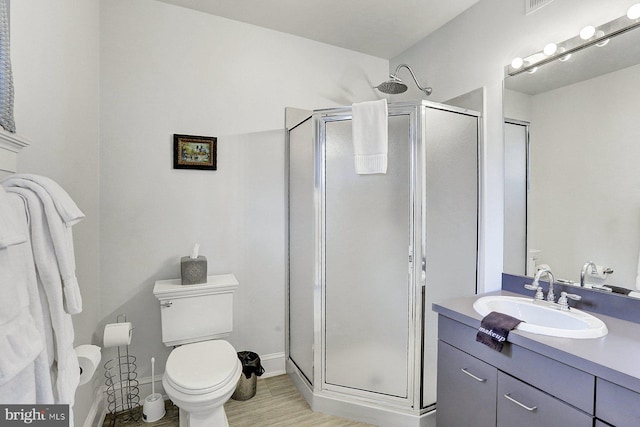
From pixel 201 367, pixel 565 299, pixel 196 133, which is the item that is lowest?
pixel 201 367

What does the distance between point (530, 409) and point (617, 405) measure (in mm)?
285

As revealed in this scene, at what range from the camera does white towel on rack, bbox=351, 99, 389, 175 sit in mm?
1833

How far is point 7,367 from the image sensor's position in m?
0.63

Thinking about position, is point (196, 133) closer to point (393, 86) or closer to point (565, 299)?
point (393, 86)

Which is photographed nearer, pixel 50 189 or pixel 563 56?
pixel 50 189

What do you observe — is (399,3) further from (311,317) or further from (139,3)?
(311,317)

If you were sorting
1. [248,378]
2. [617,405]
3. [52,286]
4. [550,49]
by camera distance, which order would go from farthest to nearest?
[248,378]
[550,49]
[617,405]
[52,286]

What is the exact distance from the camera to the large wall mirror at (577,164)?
1.41 meters

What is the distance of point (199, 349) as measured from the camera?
184 cm

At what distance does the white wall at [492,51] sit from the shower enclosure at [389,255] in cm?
9

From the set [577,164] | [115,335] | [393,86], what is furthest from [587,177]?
[115,335]

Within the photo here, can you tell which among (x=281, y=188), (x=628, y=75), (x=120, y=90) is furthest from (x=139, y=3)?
(x=628, y=75)

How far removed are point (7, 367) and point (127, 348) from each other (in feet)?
5.58

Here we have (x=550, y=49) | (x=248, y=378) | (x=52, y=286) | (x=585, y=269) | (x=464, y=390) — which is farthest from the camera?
(x=248, y=378)
